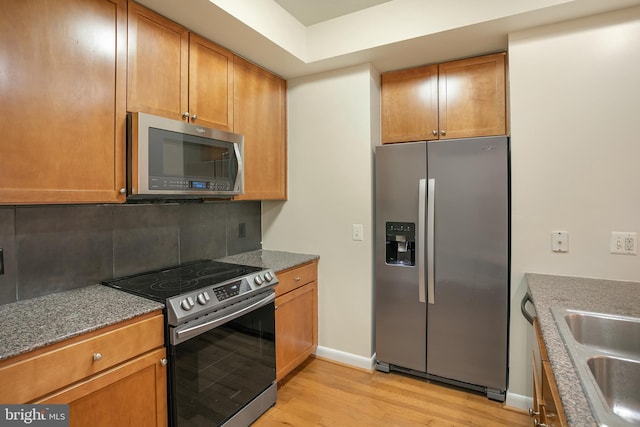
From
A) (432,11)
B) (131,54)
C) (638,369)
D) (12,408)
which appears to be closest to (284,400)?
(12,408)

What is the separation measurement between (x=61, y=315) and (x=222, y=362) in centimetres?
76

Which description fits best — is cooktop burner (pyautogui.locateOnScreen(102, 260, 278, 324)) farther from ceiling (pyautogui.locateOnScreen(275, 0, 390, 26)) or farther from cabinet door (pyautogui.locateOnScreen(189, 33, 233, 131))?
ceiling (pyautogui.locateOnScreen(275, 0, 390, 26))

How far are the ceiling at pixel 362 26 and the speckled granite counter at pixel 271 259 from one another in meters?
1.48

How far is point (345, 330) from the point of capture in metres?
2.65

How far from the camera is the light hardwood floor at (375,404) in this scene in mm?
1976

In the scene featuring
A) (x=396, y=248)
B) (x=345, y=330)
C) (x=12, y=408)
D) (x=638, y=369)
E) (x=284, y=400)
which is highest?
(x=396, y=248)

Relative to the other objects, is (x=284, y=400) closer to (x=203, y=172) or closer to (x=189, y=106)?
(x=203, y=172)

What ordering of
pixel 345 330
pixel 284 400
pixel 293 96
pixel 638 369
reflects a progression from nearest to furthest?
pixel 638 369
pixel 284 400
pixel 345 330
pixel 293 96

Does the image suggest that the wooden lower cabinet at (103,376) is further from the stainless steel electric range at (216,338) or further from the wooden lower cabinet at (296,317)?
the wooden lower cabinet at (296,317)

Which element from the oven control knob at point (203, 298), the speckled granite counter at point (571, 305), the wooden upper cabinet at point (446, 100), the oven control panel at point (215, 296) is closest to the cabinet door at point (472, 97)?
the wooden upper cabinet at point (446, 100)

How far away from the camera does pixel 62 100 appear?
1424 millimetres

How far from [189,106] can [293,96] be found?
3.53ft

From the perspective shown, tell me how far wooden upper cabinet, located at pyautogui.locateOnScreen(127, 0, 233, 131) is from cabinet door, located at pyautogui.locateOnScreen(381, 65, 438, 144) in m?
1.20

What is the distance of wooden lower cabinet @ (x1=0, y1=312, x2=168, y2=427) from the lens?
1074mm
